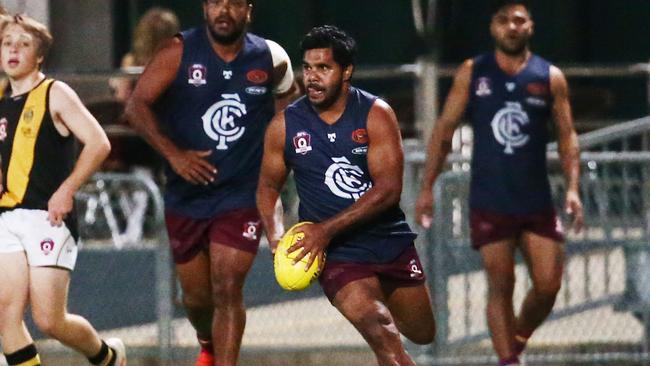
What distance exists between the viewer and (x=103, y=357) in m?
10.4

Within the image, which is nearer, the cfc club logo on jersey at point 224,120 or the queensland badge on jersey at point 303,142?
A: the queensland badge on jersey at point 303,142

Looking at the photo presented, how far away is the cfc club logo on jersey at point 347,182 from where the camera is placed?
29.7 feet

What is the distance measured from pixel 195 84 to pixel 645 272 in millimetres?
3810

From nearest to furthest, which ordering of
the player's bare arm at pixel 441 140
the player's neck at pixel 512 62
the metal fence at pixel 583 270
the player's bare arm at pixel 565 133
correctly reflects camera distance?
the player's bare arm at pixel 441 140, the player's bare arm at pixel 565 133, the player's neck at pixel 512 62, the metal fence at pixel 583 270

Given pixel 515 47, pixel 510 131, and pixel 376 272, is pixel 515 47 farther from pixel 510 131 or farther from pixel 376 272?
pixel 376 272

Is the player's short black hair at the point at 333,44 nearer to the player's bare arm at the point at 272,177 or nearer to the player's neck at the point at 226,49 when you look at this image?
the player's bare arm at the point at 272,177

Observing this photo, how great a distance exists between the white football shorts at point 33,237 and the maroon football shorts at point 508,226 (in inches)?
108

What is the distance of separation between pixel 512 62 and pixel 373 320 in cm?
312

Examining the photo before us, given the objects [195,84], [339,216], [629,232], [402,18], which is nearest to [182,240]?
[195,84]

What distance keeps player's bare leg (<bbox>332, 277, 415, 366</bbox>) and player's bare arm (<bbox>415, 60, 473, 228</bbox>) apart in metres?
2.08

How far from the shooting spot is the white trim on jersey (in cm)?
1029

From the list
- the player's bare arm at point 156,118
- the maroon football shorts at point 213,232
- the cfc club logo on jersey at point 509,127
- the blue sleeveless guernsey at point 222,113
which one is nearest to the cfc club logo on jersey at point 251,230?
the maroon football shorts at point 213,232

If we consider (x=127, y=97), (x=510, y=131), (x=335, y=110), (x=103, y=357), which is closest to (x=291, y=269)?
(x=335, y=110)

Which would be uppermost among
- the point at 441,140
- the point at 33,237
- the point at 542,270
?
the point at 441,140
